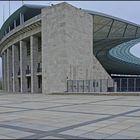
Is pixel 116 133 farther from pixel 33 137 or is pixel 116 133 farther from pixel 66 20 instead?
pixel 66 20

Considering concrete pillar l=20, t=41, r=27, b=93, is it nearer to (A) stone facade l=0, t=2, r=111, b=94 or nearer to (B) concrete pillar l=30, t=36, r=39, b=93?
(B) concrete pillar l=30, t=36, r=39, b=93

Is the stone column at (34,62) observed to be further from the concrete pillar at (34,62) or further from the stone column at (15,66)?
the stone column at (15,66)

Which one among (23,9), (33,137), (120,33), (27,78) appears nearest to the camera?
(33,137)

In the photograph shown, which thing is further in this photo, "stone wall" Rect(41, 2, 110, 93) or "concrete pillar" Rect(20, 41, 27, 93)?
"concrete pillar" Rect(20, 41, 27, 93)

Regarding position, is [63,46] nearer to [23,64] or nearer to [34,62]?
[34,62]

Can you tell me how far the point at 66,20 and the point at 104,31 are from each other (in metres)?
19.8

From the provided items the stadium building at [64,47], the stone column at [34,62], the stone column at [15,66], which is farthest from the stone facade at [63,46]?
the stone column at [15,66]

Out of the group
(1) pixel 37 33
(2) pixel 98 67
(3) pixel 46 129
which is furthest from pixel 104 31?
(3) pixel 46 129

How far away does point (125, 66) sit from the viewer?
302ft

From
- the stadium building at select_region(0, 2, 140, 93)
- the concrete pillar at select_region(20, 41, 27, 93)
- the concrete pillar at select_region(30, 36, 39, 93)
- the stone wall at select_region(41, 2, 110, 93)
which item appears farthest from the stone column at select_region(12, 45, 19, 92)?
the stone wall at select_region(41, 2, 110, 93)

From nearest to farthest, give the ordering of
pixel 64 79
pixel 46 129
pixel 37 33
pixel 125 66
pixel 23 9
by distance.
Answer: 1. pixel 46 129
2. pixel 64 79
3. pixel 37 33
4. pixel 23 9
5. pixel 125 66

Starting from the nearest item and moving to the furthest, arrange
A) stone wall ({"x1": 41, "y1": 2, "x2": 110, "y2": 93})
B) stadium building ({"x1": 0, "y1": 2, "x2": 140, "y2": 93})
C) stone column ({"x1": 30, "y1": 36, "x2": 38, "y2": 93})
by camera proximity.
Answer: stadium building ({"x1": 0, "y1": 2, "x2": 140, "y2": 93}), stone wall ({"x1": 41, "y1": 2, "x2": 110, "y2": 93}), stone column ({"x1": 30, "y1": 36, "x2": 38, "y2": 93})

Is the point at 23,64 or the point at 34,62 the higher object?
the point at 34,62

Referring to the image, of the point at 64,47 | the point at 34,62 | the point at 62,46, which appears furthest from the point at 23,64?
the point at 64,47
